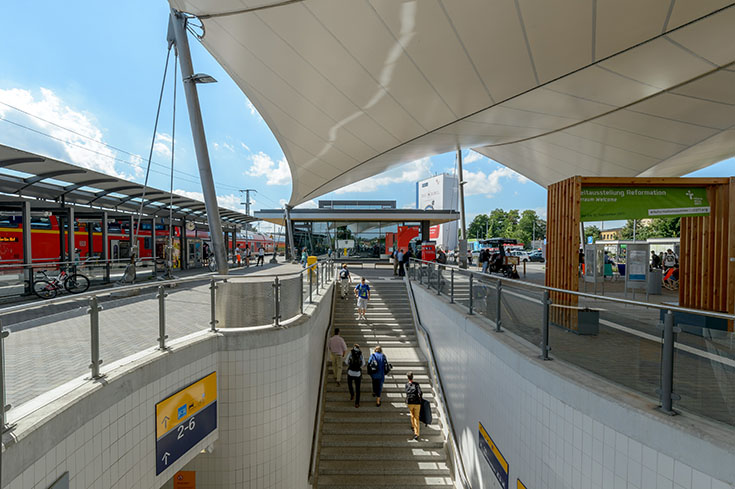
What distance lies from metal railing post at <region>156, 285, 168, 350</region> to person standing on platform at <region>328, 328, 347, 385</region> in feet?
19.5

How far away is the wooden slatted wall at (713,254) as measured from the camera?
6.51 metres

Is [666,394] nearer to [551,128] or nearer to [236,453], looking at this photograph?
[236,453]

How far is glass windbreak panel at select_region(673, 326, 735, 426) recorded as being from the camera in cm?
246

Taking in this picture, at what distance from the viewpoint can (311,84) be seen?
972 cm

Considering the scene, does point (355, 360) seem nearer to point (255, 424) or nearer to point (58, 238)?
point (255, 424)

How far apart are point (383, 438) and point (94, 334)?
7083 mm

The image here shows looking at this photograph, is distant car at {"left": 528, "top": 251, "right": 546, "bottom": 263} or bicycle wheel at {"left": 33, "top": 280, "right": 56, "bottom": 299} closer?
bicycle wheel at {"left": 33, "top": 280, "right": 56, "bottom": 299}

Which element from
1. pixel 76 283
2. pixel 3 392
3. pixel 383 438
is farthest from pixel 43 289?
pixel 383 438

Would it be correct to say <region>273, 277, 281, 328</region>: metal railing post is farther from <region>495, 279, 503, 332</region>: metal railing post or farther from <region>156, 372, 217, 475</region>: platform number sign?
<region>495, 279, 503, 332</region>: metal railing post

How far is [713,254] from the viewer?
22.1 feet

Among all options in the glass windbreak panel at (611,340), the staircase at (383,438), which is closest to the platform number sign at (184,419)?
the staircase at (383,438)

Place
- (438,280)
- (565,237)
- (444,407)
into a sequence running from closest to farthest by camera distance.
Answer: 1. (565,237)
2. (444,407)
3. (438,280)

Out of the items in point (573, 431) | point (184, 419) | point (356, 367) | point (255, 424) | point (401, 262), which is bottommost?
point (356, 367)

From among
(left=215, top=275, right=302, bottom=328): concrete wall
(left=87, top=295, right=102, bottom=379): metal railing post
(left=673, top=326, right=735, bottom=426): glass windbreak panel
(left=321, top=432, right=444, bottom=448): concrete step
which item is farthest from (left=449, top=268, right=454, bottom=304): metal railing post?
(left=87, top=295, right=102, bottom=379): metal railing post
